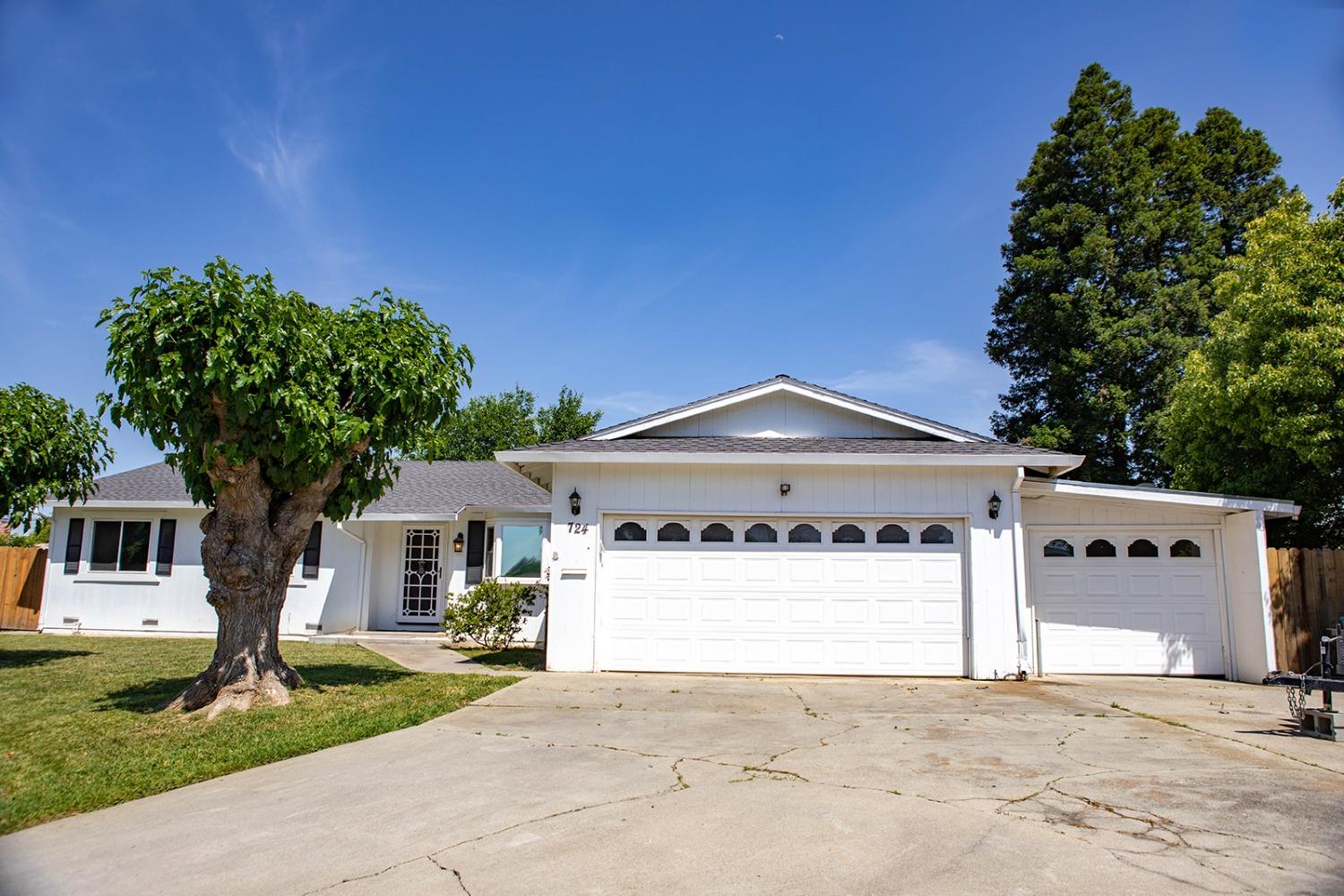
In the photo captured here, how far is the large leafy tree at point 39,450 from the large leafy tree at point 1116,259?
23.9 m

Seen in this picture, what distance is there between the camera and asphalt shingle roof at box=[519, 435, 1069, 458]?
427 inches

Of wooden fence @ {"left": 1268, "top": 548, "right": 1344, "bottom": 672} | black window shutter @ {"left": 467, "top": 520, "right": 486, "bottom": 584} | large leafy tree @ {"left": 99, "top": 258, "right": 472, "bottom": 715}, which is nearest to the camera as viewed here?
large leafy tree @ {"left": 99, "top": 258, "right": 472, "bottom": 715}

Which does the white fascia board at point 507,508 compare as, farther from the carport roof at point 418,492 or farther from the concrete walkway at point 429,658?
the concrete walkway at point 429,658

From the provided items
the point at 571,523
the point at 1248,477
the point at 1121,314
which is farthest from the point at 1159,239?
the point at 571,523

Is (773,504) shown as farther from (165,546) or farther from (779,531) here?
(165,546)

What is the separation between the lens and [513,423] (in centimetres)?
4019

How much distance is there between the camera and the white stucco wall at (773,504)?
35.2 feet

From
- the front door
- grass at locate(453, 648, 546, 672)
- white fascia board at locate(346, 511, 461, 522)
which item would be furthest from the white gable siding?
the front door

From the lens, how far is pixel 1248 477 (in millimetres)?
14703

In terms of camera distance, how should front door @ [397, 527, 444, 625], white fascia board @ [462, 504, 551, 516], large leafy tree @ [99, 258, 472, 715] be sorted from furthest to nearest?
front door @ [397, 527, 444, 625], white fascia board @ [462, 504, 551, 516], large leafy tree @ [99, 258, 472, 715]

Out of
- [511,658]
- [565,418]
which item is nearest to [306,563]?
[511,658]

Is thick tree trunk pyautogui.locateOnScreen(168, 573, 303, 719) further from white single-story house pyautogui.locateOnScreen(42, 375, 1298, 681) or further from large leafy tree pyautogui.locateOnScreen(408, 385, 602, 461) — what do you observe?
large leafy tree pyautogui.locateOnScreen(408, 385, 602, 461)

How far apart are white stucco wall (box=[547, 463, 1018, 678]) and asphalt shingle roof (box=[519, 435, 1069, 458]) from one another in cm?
27

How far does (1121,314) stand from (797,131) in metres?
13.9
